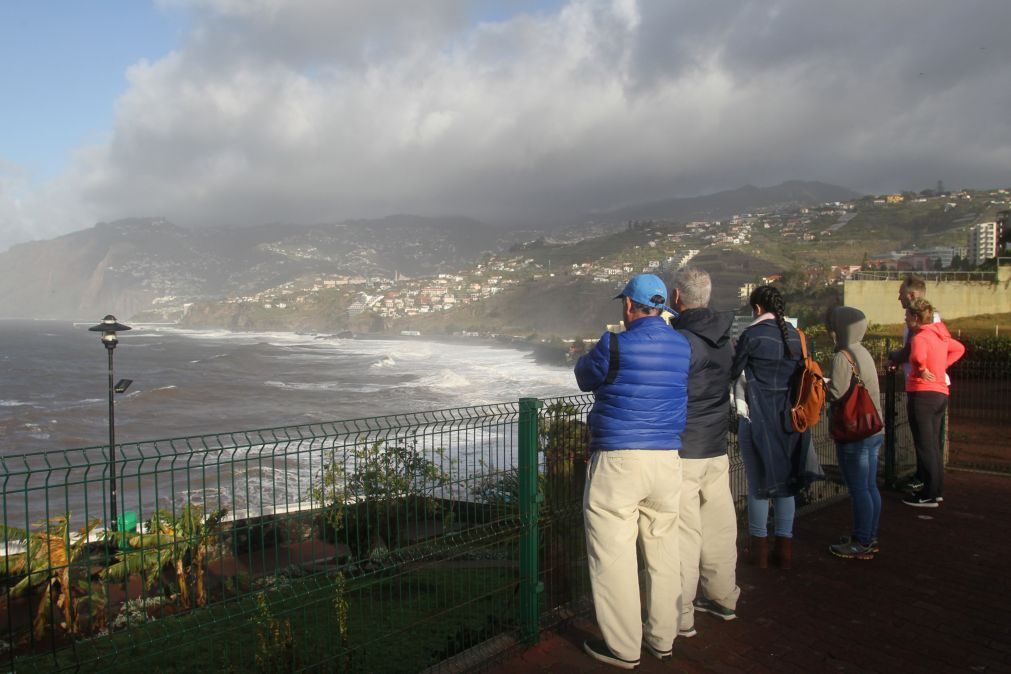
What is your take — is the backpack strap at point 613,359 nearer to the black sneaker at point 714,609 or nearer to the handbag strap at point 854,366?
the black sneaker at point 714,609

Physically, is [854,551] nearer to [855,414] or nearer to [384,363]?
[855,414]

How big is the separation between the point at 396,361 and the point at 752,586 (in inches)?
2290

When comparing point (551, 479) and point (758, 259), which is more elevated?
point (758, 259)

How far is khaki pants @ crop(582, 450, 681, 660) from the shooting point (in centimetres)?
328

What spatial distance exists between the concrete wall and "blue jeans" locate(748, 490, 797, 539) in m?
35.7

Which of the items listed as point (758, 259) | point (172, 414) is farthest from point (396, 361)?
point (758, 259)

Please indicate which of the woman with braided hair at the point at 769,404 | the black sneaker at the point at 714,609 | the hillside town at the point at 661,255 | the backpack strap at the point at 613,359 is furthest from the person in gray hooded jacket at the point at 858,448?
the hillside town at the point at 661,255

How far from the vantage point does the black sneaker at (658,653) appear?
11.8ft

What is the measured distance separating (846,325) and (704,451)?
1.92 meters

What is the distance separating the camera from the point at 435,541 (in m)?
3.55

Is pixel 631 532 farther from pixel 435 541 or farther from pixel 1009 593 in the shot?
pixel 1009 593

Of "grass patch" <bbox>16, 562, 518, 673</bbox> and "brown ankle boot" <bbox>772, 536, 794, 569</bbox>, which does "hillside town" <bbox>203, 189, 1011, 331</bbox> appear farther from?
"grass patch" <bbox>16, 562, 518, 673</bbox>

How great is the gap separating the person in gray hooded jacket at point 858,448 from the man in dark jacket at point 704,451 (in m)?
1.58

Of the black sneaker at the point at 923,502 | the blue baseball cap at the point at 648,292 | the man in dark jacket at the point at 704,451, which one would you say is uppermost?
the blue baseball cap at the point at 648,292
